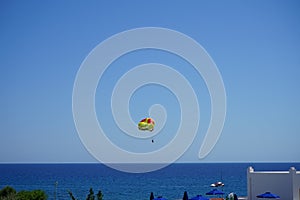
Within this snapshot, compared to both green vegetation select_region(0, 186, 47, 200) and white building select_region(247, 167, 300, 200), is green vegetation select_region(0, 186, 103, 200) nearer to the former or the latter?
green vegetation select_region(0, 186, 47, 200)

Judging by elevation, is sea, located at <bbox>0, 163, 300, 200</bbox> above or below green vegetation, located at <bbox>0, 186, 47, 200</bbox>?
above

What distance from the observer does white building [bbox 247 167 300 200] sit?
24938 mm

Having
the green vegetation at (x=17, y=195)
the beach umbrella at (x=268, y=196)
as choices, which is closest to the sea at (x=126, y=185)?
the green vegetation at (x=17, y=195)

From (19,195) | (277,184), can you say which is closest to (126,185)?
(277,184)

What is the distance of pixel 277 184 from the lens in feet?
84.5

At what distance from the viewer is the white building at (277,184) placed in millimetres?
24938

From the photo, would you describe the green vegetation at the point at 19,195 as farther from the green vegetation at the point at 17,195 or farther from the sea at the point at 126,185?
the sea at the point at 126,185

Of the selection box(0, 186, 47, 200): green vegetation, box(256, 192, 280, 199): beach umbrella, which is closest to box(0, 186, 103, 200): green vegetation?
box(0, 186, 47, 200): green vegetation

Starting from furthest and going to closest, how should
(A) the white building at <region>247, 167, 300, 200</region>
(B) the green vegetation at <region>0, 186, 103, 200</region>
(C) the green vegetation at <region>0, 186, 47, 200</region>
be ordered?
1. (A) the white building at <region>247, 167, 300, 200</region>
2. (C) the green vegetation at <region>0, 186, 47, 200</region>
3. (B) the green vegetation at <region>0, 186, 103, 200</region>

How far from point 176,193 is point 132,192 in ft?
22.0

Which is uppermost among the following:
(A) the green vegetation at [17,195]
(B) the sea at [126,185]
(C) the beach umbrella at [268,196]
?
(B) the sea at [126,185]

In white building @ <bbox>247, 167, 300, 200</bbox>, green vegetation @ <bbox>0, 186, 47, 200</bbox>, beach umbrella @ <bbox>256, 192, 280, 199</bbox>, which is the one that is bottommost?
green vegetation @ <bbox>0, 186, 47, 200</bbox>

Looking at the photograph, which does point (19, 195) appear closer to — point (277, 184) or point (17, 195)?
point (17, 195)

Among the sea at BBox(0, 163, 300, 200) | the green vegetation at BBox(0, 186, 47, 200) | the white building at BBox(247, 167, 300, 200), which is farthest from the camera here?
the sea at BBox(0, 163, 300, 200)
